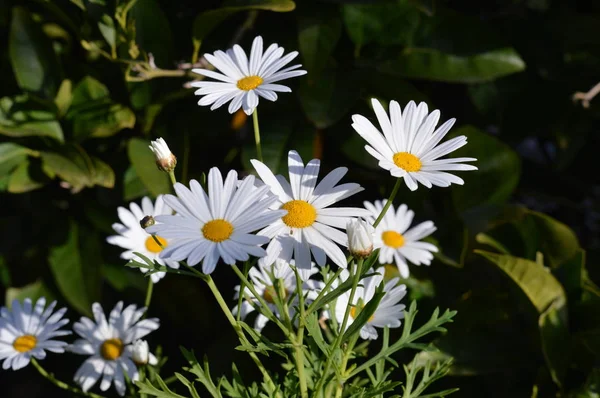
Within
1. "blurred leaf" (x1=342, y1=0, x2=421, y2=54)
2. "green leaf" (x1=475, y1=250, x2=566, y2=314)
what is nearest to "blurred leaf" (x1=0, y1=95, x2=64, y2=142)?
"blurred leaf" (x1=342, y1=0, x2=421, y2=54)

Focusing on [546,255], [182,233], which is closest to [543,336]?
[546,255]

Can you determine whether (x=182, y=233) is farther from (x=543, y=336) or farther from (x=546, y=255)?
(x=546, y=255)

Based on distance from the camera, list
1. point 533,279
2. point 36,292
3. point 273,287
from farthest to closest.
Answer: point 36,292 → point 533,279 → point 273,287

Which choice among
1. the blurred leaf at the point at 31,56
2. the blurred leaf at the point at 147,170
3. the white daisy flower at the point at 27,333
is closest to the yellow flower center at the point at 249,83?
the white daisy flower at the point at 27,333

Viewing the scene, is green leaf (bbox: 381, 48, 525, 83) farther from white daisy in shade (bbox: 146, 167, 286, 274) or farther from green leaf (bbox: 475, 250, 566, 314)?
white daisy in shade (bbox: 146, 167, 286, 274)

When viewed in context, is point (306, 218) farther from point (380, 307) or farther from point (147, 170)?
point (147, 170)

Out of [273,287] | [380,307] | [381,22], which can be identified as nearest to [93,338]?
[273,287]
